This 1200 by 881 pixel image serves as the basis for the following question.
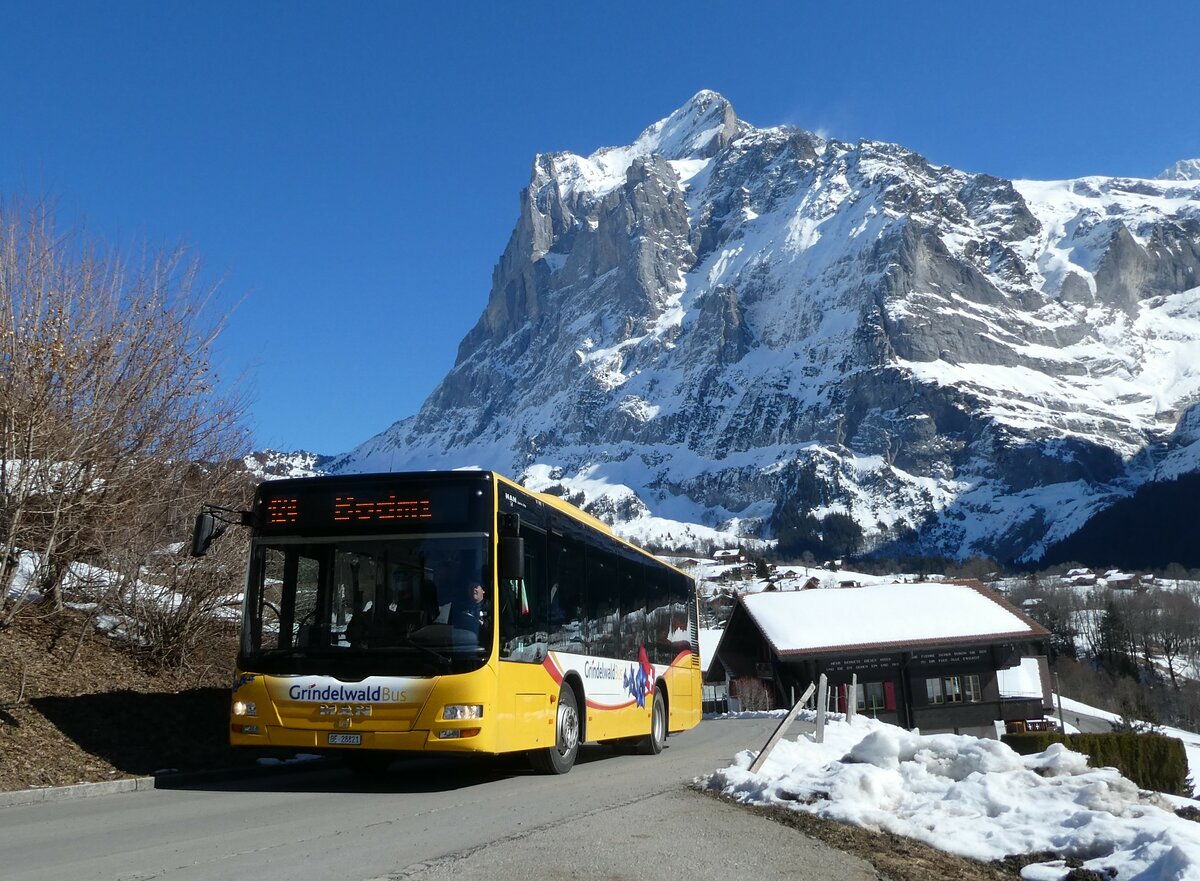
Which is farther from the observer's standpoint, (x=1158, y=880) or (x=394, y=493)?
(x=394, y=493)

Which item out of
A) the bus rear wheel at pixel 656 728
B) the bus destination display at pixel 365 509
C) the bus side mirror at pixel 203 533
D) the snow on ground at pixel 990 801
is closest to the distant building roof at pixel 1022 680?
the bus rear wheel at pixel 656 728

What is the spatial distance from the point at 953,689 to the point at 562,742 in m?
40.8

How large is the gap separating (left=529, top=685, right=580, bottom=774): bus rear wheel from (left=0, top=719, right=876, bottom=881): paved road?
225 mm

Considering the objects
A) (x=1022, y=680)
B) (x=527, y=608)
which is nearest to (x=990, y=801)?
(x=527, y=608)

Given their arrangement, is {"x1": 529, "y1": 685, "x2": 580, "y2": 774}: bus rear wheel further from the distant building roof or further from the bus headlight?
the distant building roof

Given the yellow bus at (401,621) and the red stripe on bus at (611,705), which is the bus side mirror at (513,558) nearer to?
the yellow bus at (401,621)

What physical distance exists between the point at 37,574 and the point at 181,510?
8.42 feet

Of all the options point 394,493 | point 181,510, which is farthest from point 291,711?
point 181,510

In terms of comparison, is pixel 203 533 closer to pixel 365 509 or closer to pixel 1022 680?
pixel 365 509

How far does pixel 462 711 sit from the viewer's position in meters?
8.98

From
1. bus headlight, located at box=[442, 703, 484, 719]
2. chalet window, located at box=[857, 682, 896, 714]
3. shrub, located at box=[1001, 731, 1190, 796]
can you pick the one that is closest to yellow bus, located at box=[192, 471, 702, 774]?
bus headlight, located at box=[442, 703, 484, 719]

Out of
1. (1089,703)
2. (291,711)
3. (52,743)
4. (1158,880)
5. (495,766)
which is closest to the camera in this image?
(1158,880)

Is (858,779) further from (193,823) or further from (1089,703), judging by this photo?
(1089,703)

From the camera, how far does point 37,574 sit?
42.2 ft
